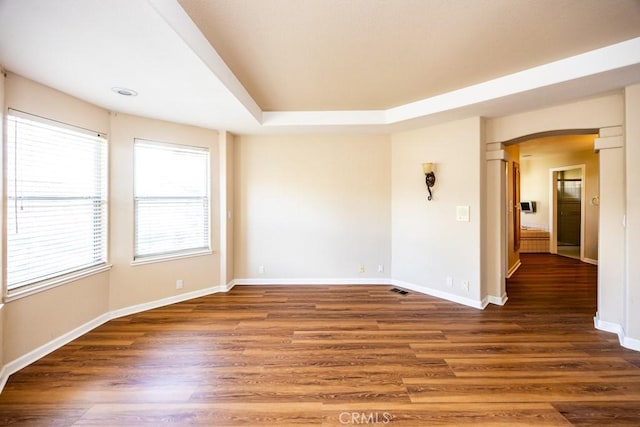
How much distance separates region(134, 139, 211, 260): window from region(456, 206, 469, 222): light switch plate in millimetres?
3634

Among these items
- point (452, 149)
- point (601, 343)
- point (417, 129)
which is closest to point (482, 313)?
point (601, 343)

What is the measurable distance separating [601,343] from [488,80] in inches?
113

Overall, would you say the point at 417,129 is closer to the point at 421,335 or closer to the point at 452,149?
the point at 452,149

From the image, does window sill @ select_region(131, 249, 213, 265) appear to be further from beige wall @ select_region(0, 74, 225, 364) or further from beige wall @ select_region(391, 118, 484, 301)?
beige wall @ select_region(391, 118, 484, 301)

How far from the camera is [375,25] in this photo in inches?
76.0

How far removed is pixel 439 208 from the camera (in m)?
3.70

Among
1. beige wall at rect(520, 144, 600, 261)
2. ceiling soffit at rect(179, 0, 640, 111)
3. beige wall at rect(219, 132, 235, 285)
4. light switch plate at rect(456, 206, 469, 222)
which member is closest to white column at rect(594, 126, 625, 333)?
ceiling soffit at rect(179, 0, 640, 111)

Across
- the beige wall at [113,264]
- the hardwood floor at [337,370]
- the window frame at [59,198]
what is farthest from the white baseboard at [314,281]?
the window frame at [59,198]

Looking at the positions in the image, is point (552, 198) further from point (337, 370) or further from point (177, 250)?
point (177, 250)

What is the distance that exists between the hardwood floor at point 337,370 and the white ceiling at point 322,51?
249 centimetres

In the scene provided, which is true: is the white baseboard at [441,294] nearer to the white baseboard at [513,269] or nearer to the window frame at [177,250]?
the white baseboard at [513,269]

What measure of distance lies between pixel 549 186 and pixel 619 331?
5622mm

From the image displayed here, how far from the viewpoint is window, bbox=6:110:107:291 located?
2191 millimetres

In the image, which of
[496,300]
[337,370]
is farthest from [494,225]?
[337,370]
